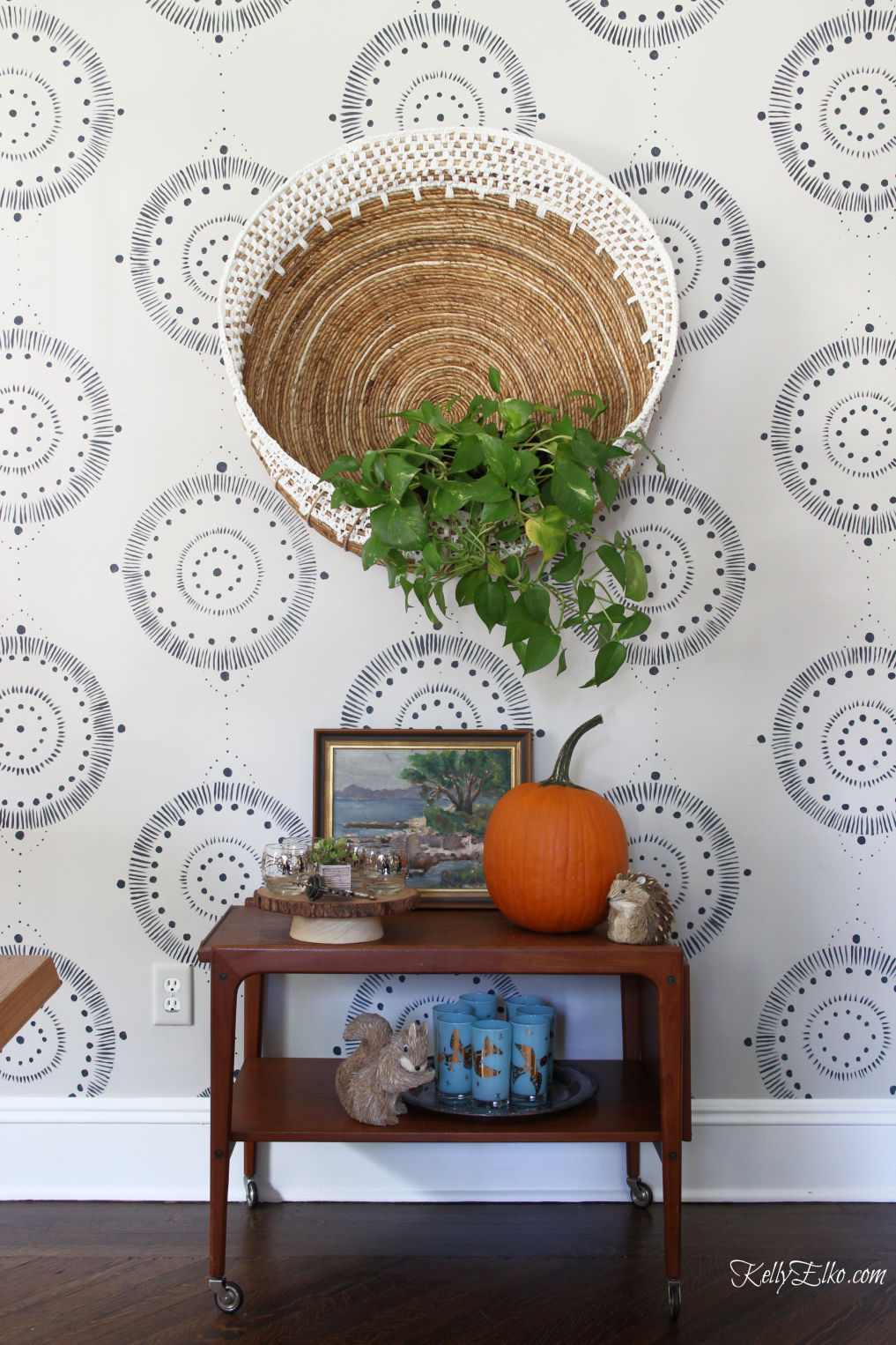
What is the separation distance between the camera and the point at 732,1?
181cm

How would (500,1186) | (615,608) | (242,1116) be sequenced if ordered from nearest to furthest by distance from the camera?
(242,1116) → (615,608) → (500,1186)

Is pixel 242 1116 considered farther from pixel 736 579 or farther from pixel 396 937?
pixel 736 579

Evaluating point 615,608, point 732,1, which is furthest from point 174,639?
point 732,1

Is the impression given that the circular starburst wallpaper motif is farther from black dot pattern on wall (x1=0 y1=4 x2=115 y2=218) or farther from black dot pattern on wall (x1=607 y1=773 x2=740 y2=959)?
black dot pattern on wall (x1=607 y1=773 x2=740 y2=959)

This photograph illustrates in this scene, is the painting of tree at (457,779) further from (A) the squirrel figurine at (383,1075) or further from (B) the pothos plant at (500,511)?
(A) the squirrel figurine at (383,1075)

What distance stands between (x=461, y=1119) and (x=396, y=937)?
0.31 m

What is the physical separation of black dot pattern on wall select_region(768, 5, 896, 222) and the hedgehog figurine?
53.5 inches

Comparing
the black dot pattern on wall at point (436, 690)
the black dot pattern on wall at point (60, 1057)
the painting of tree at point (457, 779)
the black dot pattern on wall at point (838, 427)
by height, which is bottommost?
the black dot pattern on wall at point (60, 1057)

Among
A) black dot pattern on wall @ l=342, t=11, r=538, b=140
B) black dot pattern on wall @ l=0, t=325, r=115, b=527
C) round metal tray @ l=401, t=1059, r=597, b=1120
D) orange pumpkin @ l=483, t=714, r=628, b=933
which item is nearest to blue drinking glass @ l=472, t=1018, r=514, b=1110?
round metal tray @ l=401, t=1059, r=597, b=1120

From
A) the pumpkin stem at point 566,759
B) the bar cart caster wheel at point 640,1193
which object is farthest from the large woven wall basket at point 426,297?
the bar cart caster wheel at point 640,1193

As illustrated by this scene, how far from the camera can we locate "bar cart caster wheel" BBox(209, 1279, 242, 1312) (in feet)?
4.70

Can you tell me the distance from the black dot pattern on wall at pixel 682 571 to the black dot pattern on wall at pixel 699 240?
0.97ft

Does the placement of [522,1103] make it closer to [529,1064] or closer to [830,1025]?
[529,1064]

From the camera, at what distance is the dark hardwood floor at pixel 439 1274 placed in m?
1.39
